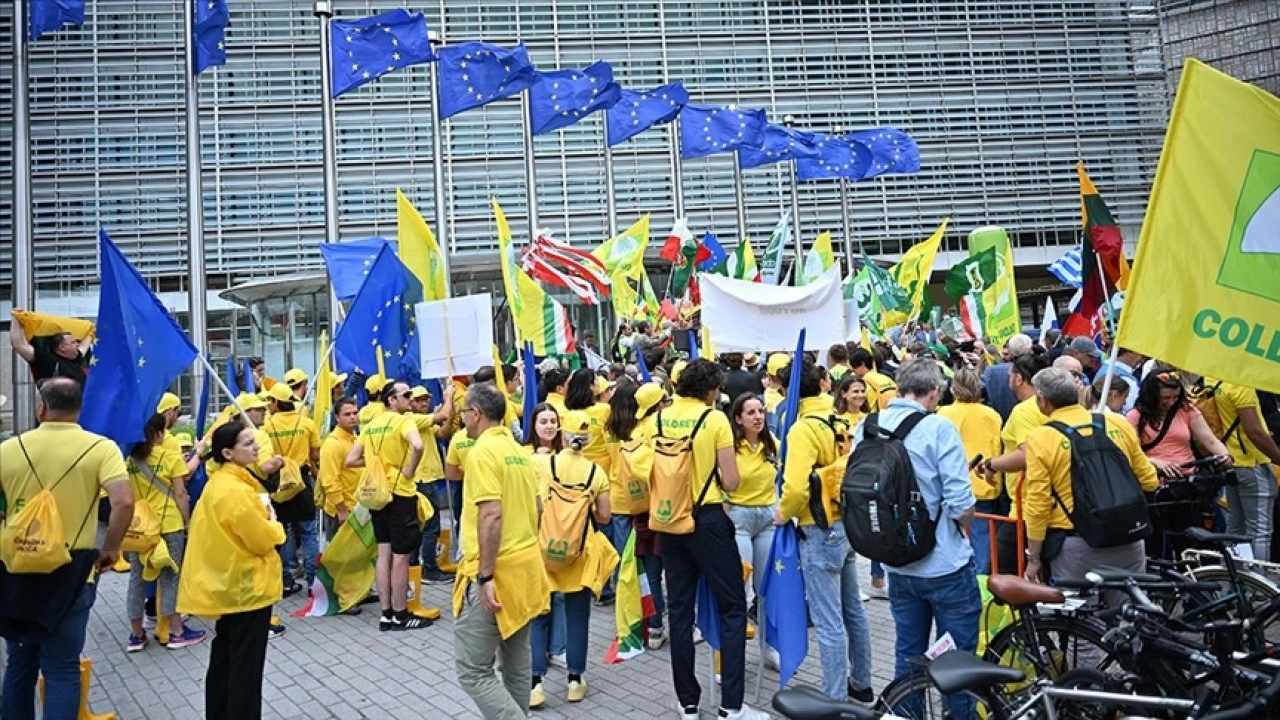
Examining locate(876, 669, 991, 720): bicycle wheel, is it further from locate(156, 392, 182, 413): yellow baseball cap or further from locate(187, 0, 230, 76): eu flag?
locate(187, 0, 230, 76): eu flag

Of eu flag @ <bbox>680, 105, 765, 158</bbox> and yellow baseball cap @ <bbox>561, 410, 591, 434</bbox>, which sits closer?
yellow baseball cap @ <bbox>561, 410, 591, 434</bbox>

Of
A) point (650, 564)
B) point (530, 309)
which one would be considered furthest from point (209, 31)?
point (650, 564)

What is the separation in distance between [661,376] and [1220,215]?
648cm

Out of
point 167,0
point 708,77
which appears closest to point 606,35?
point 708,77

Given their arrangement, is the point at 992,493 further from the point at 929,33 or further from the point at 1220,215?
the point at 929,33

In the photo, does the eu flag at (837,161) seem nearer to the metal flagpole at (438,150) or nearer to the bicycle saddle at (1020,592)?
the metal flagpole at (438,150)

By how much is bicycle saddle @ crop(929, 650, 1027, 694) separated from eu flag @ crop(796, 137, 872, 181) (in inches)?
961

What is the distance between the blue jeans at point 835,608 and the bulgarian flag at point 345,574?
4.60m

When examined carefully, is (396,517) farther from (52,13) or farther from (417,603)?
(52,13)

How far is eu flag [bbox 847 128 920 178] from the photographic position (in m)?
27.0

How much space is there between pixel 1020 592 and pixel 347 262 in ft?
34.0

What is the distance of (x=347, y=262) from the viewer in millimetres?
12258

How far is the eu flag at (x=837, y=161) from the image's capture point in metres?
26.4

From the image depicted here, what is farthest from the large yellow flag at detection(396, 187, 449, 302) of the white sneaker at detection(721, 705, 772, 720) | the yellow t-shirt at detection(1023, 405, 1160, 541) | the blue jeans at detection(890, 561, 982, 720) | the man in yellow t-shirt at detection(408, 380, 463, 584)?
the yellow t-shirt at detection(1023, 405, 1160, 541)
